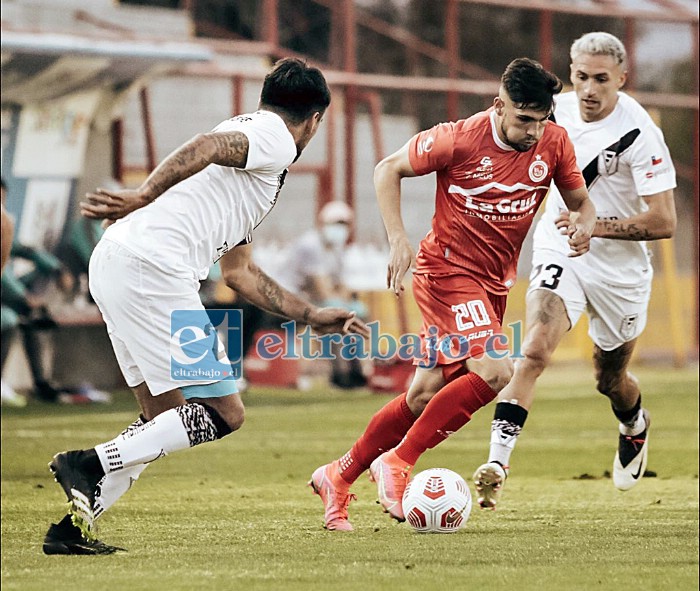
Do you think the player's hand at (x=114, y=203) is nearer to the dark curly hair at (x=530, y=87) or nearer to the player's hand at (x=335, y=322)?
the player's hand at (x=335, y=322)

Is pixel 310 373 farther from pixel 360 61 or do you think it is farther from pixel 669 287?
pixel 360 61

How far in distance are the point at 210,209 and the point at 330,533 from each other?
1637 millimetres

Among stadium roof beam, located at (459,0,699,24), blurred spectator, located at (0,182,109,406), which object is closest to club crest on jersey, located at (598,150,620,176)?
blurred spectator, located at (0,182,109,406)

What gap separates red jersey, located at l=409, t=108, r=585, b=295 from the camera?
6828 millimetres

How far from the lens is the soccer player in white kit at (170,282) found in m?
5.61

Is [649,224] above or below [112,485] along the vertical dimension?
above

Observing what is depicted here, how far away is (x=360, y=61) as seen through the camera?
30.0 meters

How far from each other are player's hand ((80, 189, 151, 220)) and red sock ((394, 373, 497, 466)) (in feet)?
6.42

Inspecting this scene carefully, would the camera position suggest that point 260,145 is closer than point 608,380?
Yes

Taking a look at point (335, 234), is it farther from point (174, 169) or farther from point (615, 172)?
point (174, 169)

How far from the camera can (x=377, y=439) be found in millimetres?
6734

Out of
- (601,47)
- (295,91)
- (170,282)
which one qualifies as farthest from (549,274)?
(170,282)

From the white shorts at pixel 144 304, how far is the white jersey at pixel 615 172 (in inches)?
117

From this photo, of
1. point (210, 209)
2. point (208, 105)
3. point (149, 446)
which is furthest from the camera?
point (208, 105)
